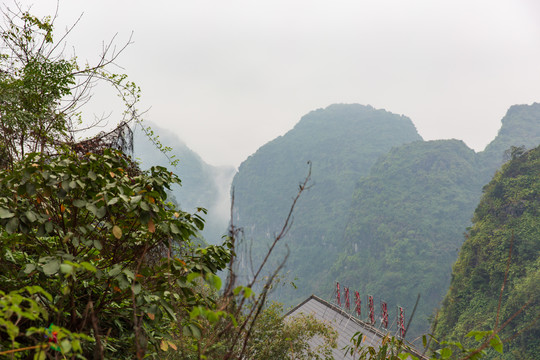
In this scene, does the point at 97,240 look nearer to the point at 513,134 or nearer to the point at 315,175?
the point at 513,134

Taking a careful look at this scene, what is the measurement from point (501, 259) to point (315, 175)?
90467 mm

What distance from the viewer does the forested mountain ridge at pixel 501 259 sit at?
2631 cm

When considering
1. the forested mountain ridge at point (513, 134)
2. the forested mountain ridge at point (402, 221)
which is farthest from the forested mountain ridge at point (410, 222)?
the forested mountain ridge at point (513, 134)

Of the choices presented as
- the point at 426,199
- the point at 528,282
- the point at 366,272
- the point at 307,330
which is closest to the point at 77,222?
Answer: the point at 307,330

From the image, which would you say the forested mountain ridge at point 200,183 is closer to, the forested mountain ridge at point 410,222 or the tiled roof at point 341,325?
the forested mountain ridge at point 410,222

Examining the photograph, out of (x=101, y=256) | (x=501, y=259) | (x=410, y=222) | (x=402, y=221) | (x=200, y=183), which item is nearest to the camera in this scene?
(x=101, y=256)

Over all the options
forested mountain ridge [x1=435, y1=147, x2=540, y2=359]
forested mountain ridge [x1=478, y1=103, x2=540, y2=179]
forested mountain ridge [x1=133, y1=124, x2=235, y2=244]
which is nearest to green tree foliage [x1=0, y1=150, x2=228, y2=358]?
forested mountain ridge [x1=435, y1=147, x2=540, y2=359]

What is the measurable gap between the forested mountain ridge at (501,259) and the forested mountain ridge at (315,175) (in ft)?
205

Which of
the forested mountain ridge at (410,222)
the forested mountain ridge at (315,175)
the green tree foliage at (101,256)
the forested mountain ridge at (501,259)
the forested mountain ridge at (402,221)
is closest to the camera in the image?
the green tree foliage at (101,256)

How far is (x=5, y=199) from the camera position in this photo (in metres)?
2.44

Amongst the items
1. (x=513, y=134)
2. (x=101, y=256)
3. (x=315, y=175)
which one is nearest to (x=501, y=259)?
(x=101, y=256)

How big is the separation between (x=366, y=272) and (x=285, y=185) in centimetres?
6000

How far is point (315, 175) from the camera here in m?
119

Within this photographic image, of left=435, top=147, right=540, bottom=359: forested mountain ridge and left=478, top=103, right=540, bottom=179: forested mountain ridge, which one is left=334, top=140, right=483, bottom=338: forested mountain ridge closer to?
left=478, top=103, right=540, bottom=179: forested mountain ridge
